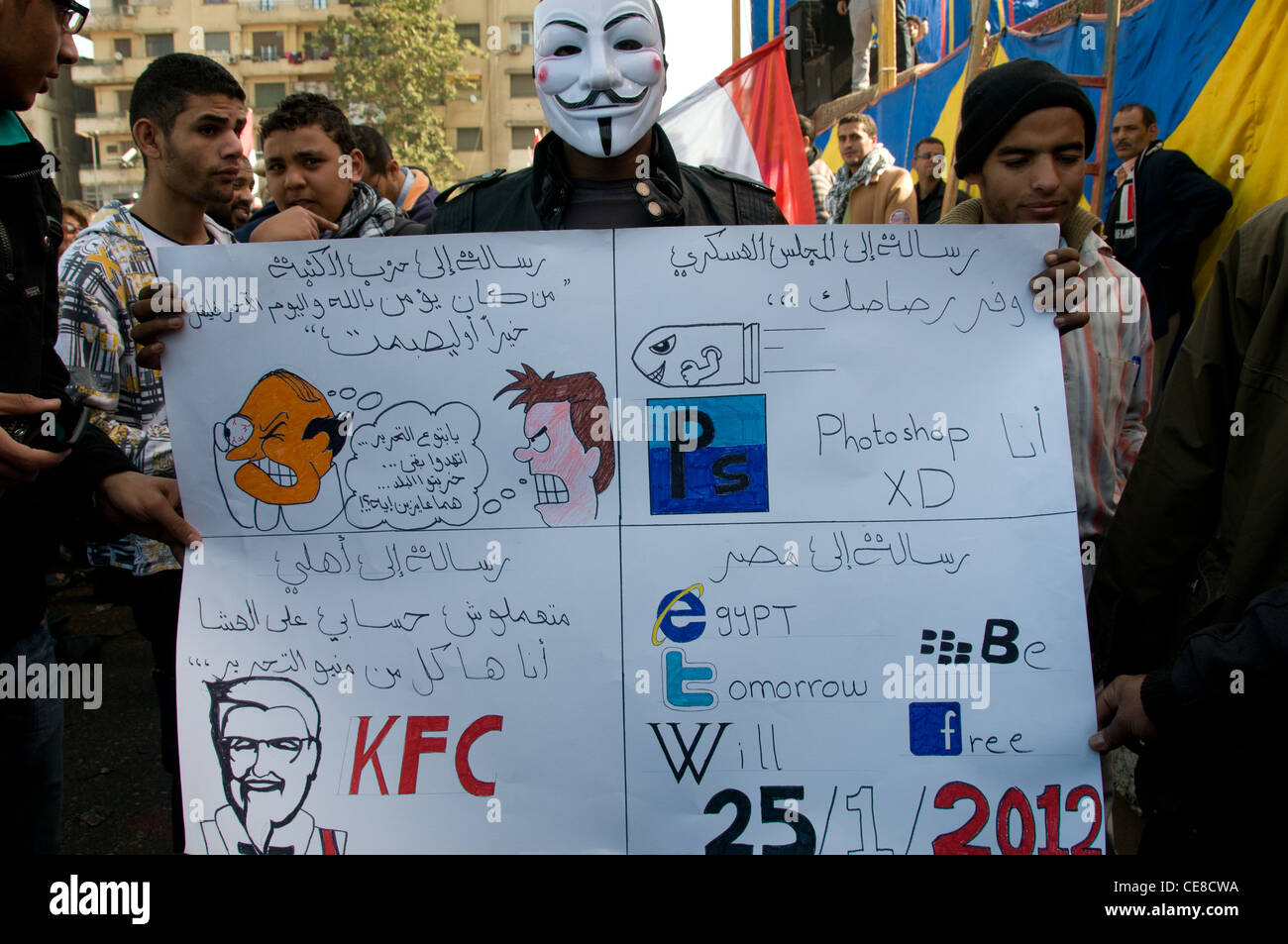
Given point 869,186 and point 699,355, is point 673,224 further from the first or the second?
point 869,186

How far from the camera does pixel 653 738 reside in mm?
1565

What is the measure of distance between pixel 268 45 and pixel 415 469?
55.0 meters

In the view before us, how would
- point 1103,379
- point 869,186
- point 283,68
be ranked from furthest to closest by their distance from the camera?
point 283,68
point 869,186
point 1103,379

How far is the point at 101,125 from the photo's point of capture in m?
44.5

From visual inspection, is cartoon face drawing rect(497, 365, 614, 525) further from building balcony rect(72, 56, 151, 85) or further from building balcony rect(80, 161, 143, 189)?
building balcony rect(72, 56, 151, 85)

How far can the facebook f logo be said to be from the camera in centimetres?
154

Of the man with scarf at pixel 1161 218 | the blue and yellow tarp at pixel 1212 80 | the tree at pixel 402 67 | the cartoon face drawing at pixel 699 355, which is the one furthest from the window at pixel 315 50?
the cartoon face drawing at pixel 699 355

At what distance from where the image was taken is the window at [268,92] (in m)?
45.6

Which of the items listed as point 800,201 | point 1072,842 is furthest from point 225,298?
point 800,201

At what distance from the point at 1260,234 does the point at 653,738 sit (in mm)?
1415

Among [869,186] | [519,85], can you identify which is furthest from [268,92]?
[869,186]

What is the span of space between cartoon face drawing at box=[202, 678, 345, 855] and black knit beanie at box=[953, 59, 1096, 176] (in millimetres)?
1870

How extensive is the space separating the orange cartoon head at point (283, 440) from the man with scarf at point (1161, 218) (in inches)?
159

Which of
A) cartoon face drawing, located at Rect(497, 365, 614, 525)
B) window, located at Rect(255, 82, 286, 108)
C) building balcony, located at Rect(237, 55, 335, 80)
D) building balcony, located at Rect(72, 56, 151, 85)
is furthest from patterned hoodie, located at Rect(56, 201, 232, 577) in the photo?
building balcony, located at Rect(72, 56, 151, 85)
